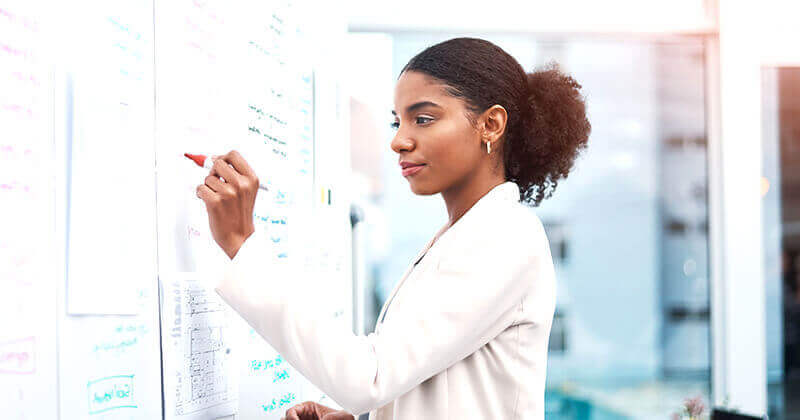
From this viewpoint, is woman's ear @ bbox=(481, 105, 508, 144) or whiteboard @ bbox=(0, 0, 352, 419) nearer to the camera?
Answer: whiteboard @ bbox=(0, 0, 352, 419)

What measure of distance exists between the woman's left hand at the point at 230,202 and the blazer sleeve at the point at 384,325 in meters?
0.03

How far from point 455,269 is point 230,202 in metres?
0.35

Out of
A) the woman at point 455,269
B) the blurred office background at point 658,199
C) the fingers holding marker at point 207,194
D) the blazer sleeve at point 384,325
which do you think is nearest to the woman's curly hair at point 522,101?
→ the woman at point 455,269

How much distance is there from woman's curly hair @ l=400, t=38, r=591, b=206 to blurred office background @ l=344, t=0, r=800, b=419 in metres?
1.35

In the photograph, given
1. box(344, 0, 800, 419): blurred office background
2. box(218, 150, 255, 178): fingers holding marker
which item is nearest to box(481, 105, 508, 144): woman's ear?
box(218, 150, 255, 178): fingers holding marker

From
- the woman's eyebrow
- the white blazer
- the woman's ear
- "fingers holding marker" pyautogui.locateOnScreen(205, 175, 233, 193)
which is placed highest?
the woman's eyebrow

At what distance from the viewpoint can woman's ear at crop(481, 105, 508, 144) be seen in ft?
4.50

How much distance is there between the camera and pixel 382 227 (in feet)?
16.6

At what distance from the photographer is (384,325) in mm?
1183

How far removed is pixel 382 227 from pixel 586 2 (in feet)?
6.89

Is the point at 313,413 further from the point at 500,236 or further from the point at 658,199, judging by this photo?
the point at 658,199

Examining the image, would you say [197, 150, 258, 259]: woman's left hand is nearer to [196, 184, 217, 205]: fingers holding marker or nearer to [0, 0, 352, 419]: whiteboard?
[196, 184, 217, 205]: fingers holding marker

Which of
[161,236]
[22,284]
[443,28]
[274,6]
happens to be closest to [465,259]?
[161,236]

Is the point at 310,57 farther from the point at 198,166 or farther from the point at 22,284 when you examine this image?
the point at 22,284
